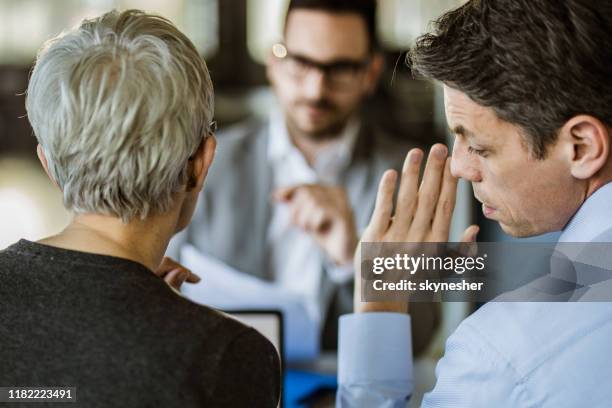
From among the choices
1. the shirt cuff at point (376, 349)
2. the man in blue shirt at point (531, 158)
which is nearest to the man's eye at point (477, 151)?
the man in blue shirt at point (531, 158)

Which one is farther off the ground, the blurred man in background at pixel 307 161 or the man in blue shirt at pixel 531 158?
the man in blue shirt at pixel 531 158

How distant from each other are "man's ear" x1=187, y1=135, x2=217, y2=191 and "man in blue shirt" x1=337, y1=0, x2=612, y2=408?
0.32 metres

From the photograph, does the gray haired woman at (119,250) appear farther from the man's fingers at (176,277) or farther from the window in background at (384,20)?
the window in background at (384,20)

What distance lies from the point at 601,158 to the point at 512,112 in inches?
4.7

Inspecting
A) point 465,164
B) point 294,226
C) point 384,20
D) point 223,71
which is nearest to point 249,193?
point 294,226

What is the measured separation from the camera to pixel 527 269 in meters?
1.30

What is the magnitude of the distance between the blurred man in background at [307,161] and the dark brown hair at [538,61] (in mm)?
1570

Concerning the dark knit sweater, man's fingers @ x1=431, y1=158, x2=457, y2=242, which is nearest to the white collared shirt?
man's fingers @ x1=431, y1=158, x2=457, y2=242

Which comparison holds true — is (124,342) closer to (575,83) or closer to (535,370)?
(535,370)

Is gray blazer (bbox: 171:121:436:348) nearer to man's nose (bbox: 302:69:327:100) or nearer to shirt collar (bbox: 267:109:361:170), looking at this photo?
shirt collar (bbox: 267:109:361:170)

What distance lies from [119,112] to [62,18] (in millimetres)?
2575

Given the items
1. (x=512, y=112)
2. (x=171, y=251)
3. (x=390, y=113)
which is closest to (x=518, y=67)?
(x=512, y=112)

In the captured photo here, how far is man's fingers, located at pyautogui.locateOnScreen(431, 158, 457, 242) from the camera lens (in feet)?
3.94

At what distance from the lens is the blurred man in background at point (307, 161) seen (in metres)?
2.63
